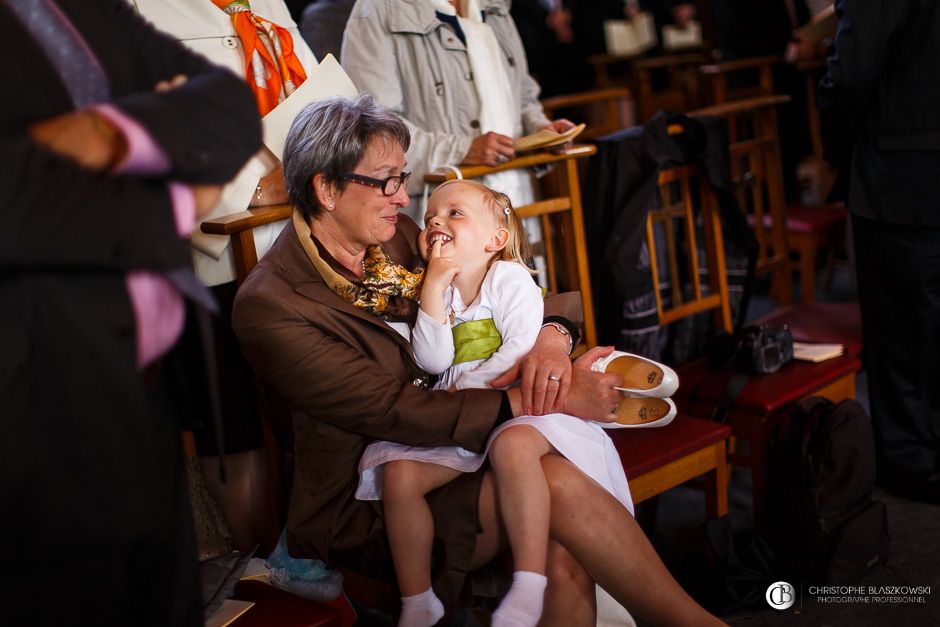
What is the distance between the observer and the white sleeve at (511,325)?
189 centimetres

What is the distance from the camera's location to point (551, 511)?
1.69 metres

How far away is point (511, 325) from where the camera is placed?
6.23 feet

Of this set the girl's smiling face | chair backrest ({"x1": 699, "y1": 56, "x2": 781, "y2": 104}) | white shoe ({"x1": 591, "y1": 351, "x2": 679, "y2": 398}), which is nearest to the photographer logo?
white shoe ({"x1": 591, "y1": 351, "x2": 679, "y2": 398})

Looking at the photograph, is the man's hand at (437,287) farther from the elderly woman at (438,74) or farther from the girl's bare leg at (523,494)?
the elderly woman at (438,74)

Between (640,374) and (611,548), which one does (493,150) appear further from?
(611,548)

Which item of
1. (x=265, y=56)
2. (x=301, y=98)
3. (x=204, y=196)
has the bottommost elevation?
(x=204, y=196)

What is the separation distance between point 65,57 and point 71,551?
54 cm

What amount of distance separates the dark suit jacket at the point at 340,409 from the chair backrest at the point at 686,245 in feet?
3.62

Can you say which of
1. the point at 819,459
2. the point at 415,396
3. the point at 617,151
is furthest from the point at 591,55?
the point at 415,396

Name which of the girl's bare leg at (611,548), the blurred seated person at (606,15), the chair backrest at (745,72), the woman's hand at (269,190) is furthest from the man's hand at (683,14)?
the girl's bare leg at (611,548)

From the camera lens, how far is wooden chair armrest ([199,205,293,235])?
1.86 metres

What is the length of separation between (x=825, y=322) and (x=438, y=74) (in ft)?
4.54

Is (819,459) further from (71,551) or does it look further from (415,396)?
(71,551)

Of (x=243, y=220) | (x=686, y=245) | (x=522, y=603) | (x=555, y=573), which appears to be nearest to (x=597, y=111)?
(x=686, y=245)
